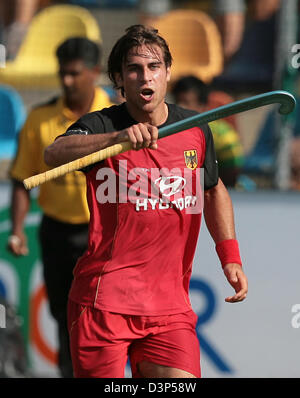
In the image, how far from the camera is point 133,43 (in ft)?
11.5

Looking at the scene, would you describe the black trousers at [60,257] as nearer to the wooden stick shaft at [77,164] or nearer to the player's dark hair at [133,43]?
the player's dark hair at [133,43]

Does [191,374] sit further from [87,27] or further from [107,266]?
[87,27]

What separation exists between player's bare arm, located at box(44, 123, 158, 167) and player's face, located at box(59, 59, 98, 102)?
79.2 inches

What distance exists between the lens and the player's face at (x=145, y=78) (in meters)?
3.43

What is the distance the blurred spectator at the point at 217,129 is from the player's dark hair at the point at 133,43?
2.42 metres

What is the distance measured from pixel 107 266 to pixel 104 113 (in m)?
0.60

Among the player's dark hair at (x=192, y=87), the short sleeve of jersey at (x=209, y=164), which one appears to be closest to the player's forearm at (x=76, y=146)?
the short sleeve of jersey at (x=209, y=164)

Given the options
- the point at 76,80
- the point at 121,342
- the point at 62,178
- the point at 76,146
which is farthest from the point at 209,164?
the point at 76,80

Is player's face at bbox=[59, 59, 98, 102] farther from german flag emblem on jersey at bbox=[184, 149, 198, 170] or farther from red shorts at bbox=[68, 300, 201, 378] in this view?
red shorts at bbox=[68, 300, 201, 378]

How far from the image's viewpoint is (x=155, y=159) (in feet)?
11.5

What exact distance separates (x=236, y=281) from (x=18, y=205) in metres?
2.34

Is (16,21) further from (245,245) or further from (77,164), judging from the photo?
(77,164)

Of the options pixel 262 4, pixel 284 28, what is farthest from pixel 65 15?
pixel 284 28

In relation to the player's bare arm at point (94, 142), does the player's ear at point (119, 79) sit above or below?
above
